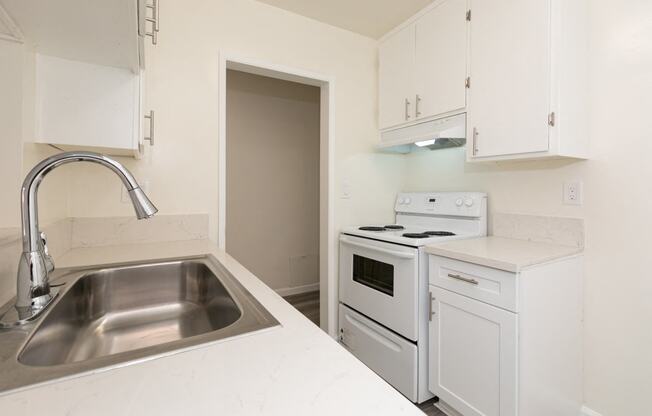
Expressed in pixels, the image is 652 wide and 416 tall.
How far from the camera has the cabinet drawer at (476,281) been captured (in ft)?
4.27

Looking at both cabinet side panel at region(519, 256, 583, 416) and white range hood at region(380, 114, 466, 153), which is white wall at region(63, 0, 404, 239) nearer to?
white range hood at region(380, 114, 466, 153)

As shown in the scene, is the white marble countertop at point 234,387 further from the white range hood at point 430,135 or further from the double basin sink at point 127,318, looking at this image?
the white range hood at point 430,135

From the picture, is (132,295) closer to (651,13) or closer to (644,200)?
(644,200)

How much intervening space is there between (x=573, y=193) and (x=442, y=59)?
1051 mm

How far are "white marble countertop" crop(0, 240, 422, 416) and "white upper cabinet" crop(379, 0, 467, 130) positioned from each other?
5.77ft

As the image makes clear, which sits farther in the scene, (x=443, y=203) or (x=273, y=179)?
(x=273, y=179)

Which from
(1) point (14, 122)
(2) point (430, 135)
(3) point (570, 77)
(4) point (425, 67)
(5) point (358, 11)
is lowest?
(1) point (14, 122)

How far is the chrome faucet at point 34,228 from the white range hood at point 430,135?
1662mm

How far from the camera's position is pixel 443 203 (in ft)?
7.30

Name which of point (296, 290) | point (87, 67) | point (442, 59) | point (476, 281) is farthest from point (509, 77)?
point (296, 290)

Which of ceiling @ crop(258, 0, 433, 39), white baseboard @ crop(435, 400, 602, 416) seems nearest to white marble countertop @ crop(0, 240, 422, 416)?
white baseboard @ crop(435, 400, 602, 416)

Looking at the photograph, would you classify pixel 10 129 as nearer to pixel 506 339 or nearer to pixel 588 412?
pixel 506 339

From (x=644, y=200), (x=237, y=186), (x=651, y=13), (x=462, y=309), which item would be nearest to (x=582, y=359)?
(x=462, y=309)

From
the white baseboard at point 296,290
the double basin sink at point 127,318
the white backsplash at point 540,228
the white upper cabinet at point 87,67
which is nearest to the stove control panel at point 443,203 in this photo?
the white backsplash at point 540,228
